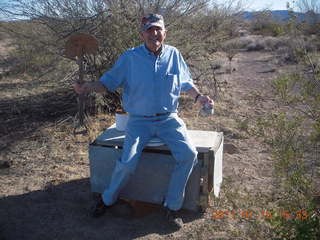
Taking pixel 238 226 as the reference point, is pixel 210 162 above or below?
above

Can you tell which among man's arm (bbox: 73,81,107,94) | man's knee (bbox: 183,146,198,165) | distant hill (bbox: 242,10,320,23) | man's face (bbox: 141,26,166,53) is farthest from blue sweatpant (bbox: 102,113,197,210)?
distant hill (bbox: 242,10,320,23)

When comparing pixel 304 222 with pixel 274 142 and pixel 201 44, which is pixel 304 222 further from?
pixel 201 44

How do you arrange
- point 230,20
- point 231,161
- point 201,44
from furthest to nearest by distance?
point 230,20, point 201,44, point 231,161

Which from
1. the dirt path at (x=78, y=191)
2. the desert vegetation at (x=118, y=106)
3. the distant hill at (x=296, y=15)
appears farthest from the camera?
the distant hill at (x=296, y=15)

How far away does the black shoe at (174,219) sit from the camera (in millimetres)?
3289

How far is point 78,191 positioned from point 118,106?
289 cm

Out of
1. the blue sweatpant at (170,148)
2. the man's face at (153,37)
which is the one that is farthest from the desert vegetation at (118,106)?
the man's face at (153,37)

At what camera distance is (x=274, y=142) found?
2920 mm

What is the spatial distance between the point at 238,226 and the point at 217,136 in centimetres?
86

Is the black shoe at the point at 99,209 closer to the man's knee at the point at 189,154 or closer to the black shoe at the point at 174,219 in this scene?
the black shoe at the point at 174,219

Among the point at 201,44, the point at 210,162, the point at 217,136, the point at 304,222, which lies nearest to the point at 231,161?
the point at 217,136

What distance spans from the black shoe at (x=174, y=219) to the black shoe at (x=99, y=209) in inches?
23.6

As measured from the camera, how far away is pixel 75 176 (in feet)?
14.3

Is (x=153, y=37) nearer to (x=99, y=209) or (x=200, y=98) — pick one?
(x=200, y=98)
